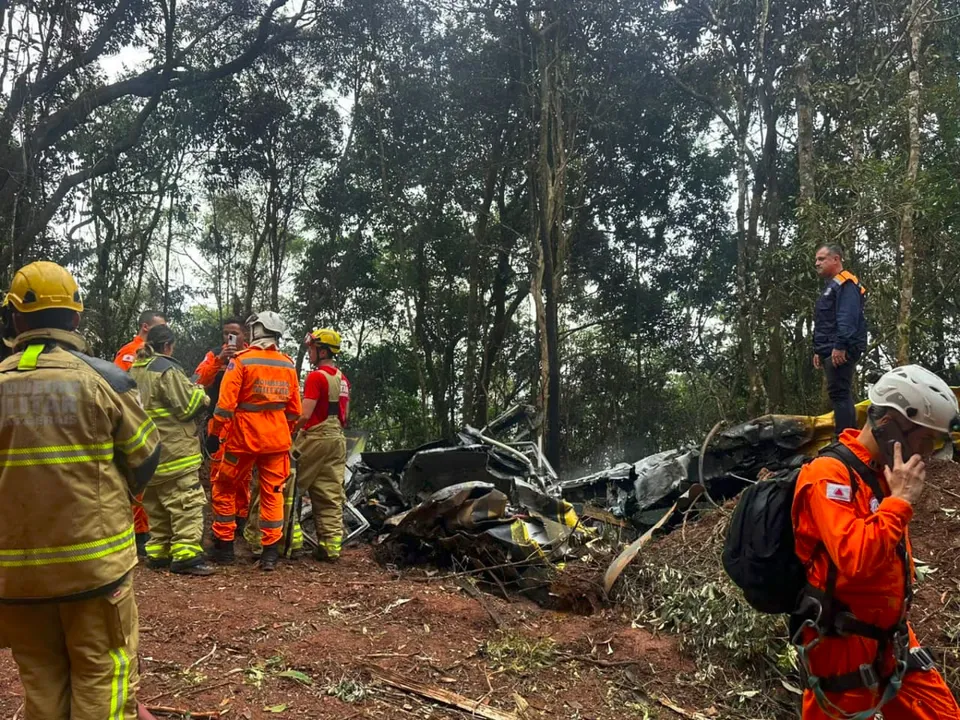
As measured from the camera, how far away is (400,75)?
16.2 m

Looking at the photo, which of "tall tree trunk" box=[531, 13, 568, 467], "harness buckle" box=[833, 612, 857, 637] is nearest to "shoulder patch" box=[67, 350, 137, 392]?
"harness buckle" box=[833, 612, 857, 637]

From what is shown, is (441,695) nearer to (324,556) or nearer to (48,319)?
(48,319)

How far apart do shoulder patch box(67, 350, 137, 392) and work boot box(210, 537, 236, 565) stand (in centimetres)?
355

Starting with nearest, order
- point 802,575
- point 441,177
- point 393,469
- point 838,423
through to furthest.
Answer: point 802,575, point 838,423, point 393,469, point 441,177

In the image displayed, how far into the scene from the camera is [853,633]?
230 cm

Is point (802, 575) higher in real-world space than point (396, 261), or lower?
lower

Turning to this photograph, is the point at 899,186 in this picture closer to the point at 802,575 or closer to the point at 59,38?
the point at 802,575

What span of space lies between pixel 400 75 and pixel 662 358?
868 cm

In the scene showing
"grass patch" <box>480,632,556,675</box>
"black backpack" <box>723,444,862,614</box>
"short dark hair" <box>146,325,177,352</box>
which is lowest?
"grass patch" <box>480,632,556,675</box>

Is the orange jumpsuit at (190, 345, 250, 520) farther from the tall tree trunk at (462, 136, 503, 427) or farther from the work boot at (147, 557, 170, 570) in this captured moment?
the tall tree trunk at (462, 136, 503, 427)

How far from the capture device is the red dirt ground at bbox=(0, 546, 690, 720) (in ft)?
11.6

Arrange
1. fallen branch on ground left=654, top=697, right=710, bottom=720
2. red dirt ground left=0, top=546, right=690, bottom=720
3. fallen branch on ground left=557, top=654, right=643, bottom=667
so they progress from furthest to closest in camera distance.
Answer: fallen branch on ground left=557, top=654, right=643, bottom=667
fallen branch on ground left=654, top=697, right=710, bottom=720
red dirt ground left=0, top=546, right=690, bottom=720

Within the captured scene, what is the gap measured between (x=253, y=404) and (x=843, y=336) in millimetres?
4578

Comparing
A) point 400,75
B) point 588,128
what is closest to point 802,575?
point 588,128
